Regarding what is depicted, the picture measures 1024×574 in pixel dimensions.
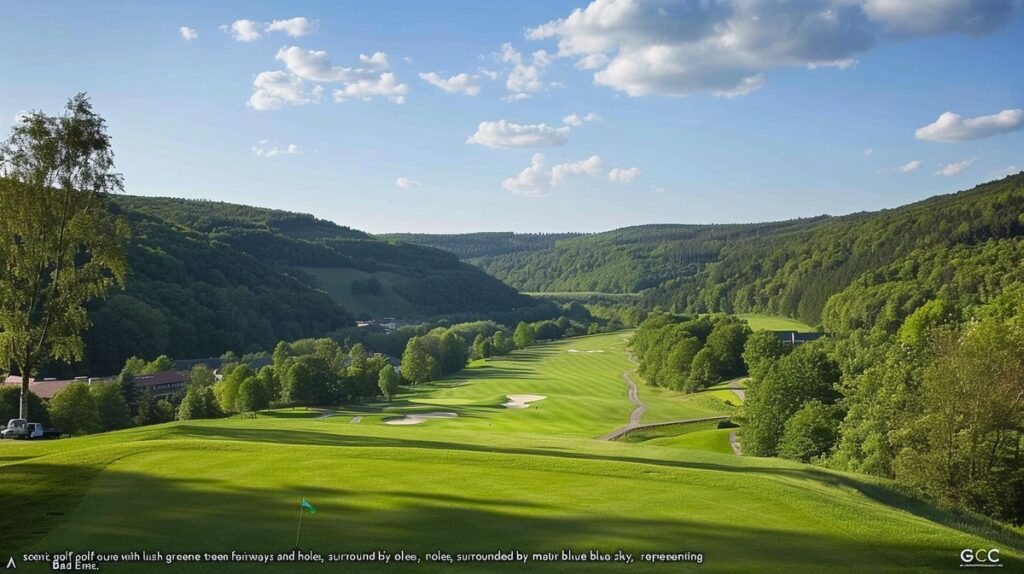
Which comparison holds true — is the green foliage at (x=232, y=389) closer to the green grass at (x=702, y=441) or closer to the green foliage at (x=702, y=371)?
the green grass at (x=702, y=441)

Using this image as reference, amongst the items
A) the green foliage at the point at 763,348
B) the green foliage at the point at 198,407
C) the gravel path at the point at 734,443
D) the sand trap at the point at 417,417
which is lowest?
the gravel path at the point at 734,443

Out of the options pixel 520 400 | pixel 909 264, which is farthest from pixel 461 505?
pixel 909 264

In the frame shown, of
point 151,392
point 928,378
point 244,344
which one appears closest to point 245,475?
point 928,378

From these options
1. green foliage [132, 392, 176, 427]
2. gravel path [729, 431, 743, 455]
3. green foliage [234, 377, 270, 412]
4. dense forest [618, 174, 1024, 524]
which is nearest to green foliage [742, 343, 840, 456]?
dense forest [618, 174, 1024, 524]

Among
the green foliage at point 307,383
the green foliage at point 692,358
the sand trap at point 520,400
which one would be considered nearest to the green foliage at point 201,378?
the green foliage at point 307,383

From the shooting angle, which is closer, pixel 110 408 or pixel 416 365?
pixel 110 408

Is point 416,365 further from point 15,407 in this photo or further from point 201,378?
point 15,407

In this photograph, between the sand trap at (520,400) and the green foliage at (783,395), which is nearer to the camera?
the green foliage at (783,395)
